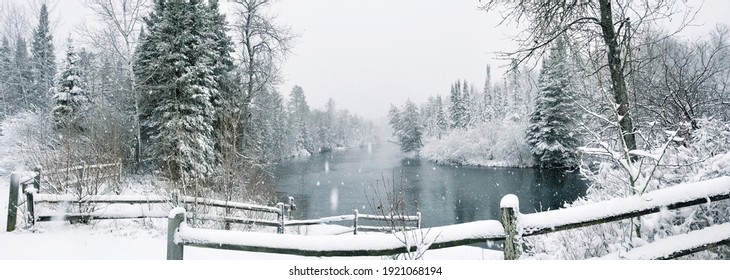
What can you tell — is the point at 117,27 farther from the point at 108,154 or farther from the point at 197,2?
the point at 108,154

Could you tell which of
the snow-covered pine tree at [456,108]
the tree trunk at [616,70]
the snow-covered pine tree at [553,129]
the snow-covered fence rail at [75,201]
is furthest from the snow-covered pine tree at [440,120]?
the tree trunk at [616,70]

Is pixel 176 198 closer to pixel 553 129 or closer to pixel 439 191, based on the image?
pixel 439 191

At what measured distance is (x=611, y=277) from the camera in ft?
9.77

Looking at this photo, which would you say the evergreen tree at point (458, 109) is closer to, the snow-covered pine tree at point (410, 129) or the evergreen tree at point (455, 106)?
the evergreen tree at point (455, 106)

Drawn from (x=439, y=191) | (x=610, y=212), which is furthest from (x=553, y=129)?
(x=610, y=212)

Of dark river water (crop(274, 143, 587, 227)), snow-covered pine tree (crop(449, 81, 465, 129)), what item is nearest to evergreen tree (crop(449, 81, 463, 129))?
snow-covered pine tree (crop(449, 81, 465, 129))

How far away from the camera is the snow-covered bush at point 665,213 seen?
3.35 m

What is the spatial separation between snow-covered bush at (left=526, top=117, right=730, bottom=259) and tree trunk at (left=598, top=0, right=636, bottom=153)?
76 centimetres

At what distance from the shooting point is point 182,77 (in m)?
16.4

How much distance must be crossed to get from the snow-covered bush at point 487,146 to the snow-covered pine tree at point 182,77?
25.9 meters

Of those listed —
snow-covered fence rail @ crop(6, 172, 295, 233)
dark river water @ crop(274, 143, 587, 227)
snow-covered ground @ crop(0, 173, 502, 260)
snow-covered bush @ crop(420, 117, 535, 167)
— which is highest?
snow-covered bush @ crop(420, 117, 535, 167)

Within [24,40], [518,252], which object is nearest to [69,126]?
[24,40]

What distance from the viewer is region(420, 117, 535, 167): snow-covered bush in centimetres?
3266

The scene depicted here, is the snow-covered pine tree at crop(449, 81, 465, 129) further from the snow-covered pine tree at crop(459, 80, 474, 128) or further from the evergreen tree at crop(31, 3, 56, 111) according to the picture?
the evergreen tree at crop(31, 3, 56, 111)
